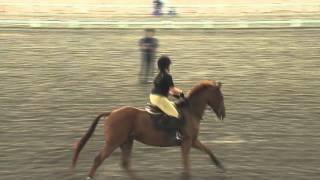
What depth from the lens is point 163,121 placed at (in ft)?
30.0

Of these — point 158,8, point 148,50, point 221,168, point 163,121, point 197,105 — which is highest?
point 197,105

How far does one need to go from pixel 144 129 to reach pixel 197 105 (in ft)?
3.90

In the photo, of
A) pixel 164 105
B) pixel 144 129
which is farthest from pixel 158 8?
pixel 144 129

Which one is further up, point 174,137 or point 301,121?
point 174,137

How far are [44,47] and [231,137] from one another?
570 inches

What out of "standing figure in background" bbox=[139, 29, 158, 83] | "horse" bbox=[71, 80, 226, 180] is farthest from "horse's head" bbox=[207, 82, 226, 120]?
"standing figure in background" bbox=[139, 29, 158, 83]

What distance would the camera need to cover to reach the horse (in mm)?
8896

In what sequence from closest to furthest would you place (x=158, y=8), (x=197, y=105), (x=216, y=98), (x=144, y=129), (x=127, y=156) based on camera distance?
(x=144, y=129), (x=127, y=156), (x=197, y=105), (x=216, y=98), (x=158, y=8)

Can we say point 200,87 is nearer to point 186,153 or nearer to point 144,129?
point 186,153

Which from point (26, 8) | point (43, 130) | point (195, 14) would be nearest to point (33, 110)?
point (43, 130)

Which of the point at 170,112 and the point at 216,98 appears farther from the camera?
the point at 216,98

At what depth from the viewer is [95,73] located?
19.8 metres

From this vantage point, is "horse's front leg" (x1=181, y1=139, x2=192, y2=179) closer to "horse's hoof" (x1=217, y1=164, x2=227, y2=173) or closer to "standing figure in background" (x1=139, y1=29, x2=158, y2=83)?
"horse's hoof" (x1=217, y1=164, x2=227, y2=173)

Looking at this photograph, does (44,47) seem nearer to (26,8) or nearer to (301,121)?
(301,121)
